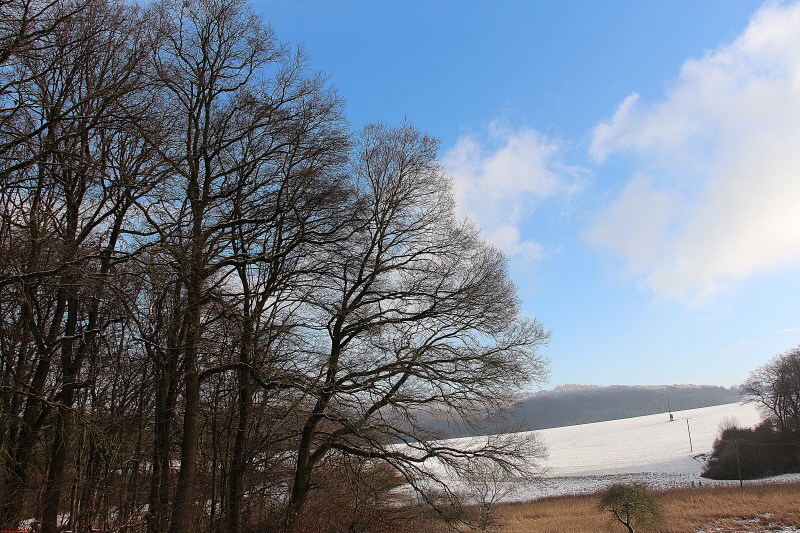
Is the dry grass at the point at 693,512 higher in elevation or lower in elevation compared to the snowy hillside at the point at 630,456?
higher

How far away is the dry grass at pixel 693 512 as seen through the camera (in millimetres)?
24859

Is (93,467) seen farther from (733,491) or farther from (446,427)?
(733,491)

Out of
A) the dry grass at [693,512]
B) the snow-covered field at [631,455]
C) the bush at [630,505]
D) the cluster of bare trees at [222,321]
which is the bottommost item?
the snow-covered field at [631,455]

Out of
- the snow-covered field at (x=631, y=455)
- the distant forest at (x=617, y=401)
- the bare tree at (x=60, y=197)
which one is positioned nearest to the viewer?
the bare tree at (x=60, y=197)

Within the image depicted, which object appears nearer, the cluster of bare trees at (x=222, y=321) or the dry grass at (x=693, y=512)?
the cluster of bare trees at (x=222, y=321)

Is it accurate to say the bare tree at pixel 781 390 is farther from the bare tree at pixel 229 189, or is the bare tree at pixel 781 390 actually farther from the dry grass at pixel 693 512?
the bare tree at pixel 229 189

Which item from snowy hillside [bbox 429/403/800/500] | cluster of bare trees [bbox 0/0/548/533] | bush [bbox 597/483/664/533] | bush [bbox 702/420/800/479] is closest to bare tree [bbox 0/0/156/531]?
cluster of bare trees [bbox 0/0/548/533]

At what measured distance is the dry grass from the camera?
24859 mm

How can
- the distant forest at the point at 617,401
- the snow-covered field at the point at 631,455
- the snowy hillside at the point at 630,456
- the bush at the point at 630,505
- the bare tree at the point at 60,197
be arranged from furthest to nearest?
the distant forest at the point at 617,401 < the snow-covered field at the point at 631,455 < the snowy hillside at the point at 630,456 < the bush at the point at 630,505 < the bare tree at the point at 60,197

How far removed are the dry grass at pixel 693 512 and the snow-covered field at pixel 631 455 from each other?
167 cm

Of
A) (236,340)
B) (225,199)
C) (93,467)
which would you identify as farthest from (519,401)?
(93,467)

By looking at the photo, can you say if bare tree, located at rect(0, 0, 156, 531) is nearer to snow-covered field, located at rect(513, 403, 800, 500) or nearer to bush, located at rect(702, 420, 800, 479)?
snow-covered field, located at rect(513, 403, 800, 500)

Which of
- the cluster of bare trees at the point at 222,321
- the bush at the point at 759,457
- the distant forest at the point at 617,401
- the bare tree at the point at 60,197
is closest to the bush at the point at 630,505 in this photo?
the cluster of bare trees at the point at 222,321

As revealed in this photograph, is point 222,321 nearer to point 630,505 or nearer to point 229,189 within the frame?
point 229,189
